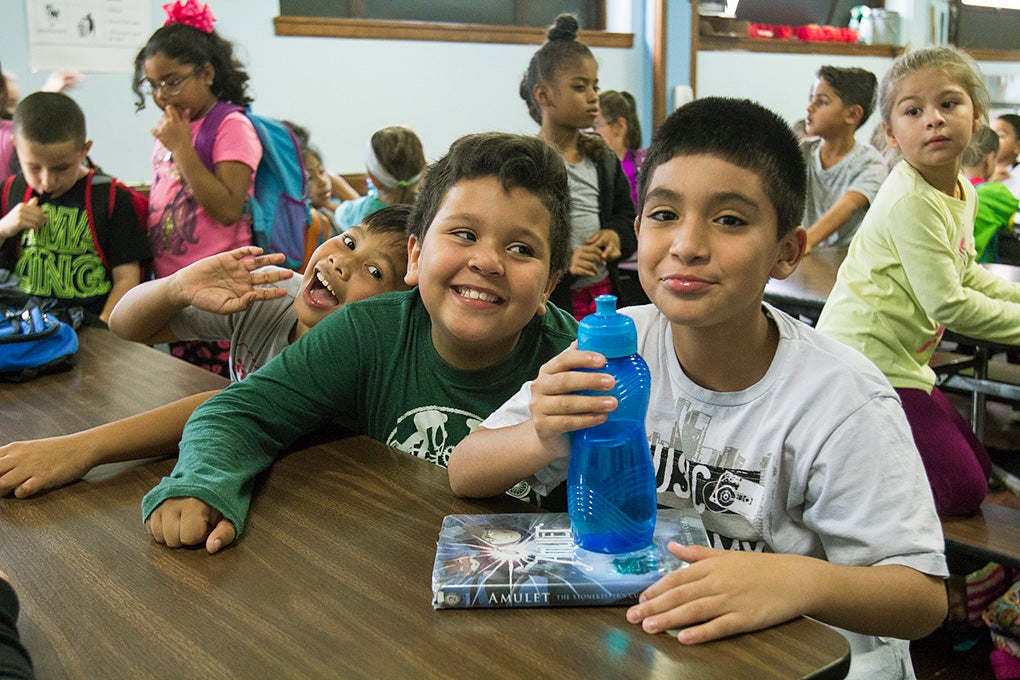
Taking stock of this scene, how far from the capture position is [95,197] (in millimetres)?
2467

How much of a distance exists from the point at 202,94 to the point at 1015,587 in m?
2.47

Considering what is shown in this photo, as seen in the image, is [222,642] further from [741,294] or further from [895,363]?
[895,363]

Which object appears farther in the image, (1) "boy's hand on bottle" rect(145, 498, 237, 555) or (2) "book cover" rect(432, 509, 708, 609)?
(1) "boy's hand on bottle" rect(145, 498, 237, 555)

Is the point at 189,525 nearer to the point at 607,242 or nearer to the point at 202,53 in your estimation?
the point at 202,53

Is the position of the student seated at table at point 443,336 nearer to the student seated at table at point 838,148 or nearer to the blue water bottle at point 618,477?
the blue water bottle at point 618,477

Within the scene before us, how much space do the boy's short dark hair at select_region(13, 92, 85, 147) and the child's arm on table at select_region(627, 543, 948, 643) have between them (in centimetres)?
218

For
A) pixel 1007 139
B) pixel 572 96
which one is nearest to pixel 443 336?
pixel 572 96

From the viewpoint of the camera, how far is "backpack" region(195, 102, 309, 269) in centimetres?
271

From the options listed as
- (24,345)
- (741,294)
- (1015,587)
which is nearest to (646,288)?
(741,294)

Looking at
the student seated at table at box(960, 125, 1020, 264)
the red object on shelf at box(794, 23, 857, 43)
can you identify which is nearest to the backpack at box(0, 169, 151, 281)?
the student seated at table at box(960, 125, 1020, 264)

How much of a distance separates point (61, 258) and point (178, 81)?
62 centimetres

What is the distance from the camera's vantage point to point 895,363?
1.95 m

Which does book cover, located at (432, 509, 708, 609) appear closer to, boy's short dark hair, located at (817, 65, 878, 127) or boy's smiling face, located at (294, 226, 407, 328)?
boy's smiling face, located at (294, 226, 407, 328)

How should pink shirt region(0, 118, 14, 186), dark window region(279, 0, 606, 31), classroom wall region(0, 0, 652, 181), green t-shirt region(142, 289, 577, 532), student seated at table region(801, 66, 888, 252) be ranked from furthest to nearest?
dark window region(279, 0, 606, 31) → classroom wall region(0, 0, 652, 181) → student seated at table region(801, 66, 888, 252) → pink shirt region(0, 118, 14, 186) → green t-shirt region(142, 289, 577, 532)
